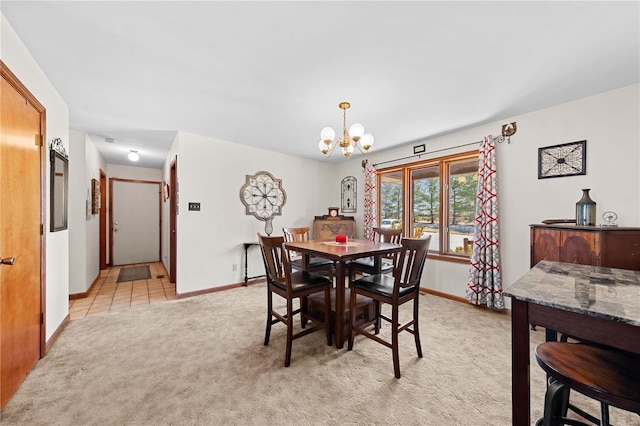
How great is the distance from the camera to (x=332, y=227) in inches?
189

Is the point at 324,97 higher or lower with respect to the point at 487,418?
higher

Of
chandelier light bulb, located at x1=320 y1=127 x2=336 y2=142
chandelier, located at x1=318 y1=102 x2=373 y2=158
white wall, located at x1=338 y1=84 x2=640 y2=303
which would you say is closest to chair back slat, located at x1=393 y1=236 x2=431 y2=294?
chandelier, located at x1=318 y1=102 x2=373 y2=158

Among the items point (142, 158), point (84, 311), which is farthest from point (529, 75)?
point (142, 158)

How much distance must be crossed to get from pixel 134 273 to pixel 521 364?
599 centimetres

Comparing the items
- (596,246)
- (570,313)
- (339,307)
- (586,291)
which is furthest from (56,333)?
(596,246)

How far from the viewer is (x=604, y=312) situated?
87 centimetres

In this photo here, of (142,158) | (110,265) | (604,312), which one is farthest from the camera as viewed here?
(110,265)

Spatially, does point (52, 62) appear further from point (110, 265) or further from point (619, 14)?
point (110, 265)

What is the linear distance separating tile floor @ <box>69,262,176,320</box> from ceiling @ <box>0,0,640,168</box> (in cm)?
235

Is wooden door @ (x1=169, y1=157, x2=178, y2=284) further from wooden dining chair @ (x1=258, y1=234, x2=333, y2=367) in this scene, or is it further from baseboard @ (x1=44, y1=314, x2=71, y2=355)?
wooden dining chair @ (x1=258, y1=234, x2=333, y2=367)

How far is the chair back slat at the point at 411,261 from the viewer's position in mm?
1937

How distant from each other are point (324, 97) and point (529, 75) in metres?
1.75

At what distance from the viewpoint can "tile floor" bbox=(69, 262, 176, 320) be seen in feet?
10.6

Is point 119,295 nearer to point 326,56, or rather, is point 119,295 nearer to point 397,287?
point 397,287
